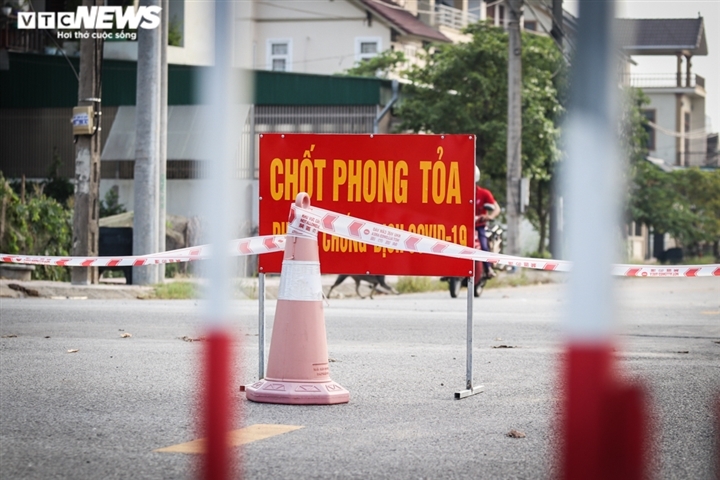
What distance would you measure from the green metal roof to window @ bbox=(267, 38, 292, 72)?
12.4 m

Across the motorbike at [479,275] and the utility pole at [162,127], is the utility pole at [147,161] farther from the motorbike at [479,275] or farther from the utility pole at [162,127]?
the motorbike at [479,275]

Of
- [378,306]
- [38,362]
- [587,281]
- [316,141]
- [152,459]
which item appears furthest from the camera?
[378,306]

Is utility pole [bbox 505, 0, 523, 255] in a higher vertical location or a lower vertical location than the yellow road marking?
higher

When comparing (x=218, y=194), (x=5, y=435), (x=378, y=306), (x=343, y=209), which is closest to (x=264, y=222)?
(x=343, y=209)

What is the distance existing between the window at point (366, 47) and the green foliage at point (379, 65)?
2.72 m

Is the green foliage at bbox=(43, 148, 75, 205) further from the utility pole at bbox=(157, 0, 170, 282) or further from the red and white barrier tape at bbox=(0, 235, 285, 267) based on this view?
the red and white barrier tape at bbox=(0, 235, 285, 267)

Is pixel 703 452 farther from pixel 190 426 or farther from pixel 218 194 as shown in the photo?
pixel 218 194

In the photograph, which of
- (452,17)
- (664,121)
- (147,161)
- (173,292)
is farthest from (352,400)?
(664,121)

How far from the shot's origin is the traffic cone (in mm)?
6645

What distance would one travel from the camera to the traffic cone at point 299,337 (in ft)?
21.8

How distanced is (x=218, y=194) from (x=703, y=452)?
377 centimetres

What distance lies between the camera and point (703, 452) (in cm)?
526

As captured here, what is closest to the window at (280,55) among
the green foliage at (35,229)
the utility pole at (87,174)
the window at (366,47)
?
the window at (366,47)

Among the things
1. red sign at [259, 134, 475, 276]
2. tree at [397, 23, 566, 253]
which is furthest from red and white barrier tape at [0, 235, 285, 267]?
tree at [397, 23, 566, 253]
